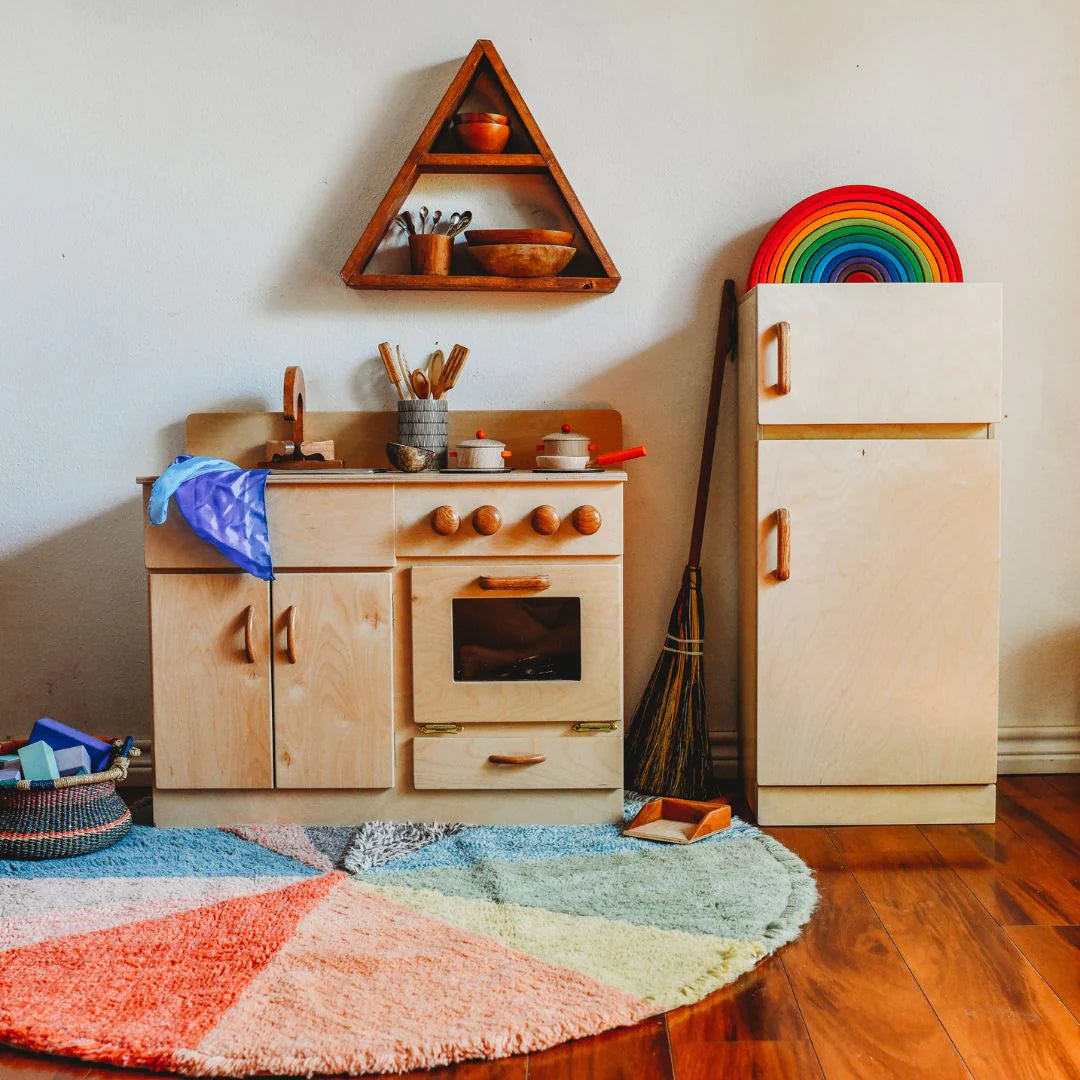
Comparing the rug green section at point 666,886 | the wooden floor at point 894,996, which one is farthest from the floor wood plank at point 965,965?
the rug green section at point 666,886

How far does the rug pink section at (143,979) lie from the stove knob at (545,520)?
880 millimetres

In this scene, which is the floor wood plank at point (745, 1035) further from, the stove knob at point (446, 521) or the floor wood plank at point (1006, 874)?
the stove knob at point (446, 521)

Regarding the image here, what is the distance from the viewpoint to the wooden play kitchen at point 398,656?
247cm

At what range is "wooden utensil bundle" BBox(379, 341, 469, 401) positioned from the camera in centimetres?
279

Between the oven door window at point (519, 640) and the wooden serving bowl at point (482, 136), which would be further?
the wooden serving bowl at point (482, 136)

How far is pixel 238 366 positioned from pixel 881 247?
1.66 meters

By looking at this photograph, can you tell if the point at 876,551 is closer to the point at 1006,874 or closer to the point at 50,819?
the point at 1006,874

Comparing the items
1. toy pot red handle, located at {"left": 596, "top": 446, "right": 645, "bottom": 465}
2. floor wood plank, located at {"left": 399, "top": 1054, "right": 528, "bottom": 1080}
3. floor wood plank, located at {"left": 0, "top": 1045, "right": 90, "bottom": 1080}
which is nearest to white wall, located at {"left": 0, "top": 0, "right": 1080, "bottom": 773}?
toy pot red handle, located at {"left": 596, "top": 446, "right": 645, "bottom": 465}

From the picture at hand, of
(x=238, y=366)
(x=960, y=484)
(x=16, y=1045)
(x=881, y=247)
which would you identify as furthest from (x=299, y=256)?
(x=16, y=1045)

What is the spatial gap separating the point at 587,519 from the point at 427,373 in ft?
2.26

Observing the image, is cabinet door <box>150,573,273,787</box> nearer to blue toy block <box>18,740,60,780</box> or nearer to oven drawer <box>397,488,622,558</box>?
blue toy block <box>18,740,60,780</box>

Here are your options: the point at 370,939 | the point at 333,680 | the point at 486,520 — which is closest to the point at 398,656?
the point at 333,680

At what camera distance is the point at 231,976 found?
1789 millimetres

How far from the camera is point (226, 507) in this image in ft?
7.88
